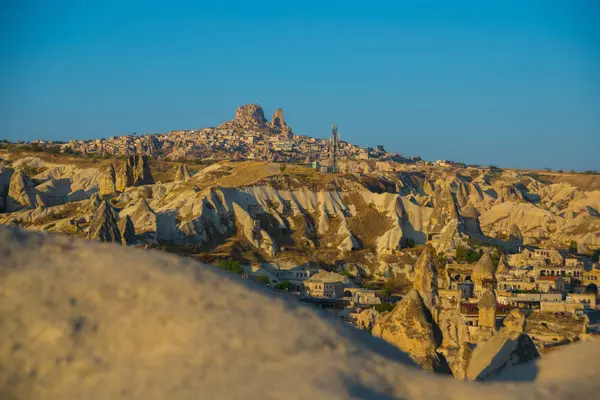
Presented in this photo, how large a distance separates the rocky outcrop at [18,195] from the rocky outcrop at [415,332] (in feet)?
293

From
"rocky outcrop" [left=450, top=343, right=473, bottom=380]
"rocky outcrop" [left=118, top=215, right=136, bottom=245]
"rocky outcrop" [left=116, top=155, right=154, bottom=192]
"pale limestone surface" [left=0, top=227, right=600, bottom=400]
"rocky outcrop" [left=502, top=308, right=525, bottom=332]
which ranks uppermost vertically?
"rocky outcrop" [left=116, top=155, right=154, bottom=192]

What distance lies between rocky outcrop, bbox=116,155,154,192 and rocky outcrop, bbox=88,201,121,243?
36376mm

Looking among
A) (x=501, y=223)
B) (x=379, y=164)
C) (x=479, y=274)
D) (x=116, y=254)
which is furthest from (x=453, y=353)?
(x=379, y=164)

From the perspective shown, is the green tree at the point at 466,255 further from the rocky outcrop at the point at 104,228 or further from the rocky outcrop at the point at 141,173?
the rocky outcrop at the point at 141,173

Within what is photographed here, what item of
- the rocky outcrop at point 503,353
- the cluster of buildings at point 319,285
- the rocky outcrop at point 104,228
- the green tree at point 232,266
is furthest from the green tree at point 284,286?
the rocky outcrop at point 503,353

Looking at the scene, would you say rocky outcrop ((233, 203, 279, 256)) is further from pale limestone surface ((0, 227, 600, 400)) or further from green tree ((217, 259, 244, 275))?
pale limestone surface ((0, 227, 600, 400))

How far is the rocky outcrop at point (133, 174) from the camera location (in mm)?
103188

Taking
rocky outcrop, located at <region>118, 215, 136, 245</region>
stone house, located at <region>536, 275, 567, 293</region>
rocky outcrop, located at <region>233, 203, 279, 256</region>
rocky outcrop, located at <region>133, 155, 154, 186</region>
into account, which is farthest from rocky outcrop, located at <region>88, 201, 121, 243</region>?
rocky outcrop, located at <region>133, 155, 154, 186</region>

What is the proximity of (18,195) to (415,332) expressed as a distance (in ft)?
302

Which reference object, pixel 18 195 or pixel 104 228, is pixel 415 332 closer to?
pixel 104 228

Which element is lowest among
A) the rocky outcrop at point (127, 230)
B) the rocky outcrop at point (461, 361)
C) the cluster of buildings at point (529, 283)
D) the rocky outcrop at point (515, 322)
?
the cluster of buildings at point (529, 283)

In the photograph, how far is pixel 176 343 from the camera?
13.7 ft

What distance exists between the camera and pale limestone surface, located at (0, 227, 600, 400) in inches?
157

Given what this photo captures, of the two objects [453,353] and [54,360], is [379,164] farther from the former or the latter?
[54,360]
